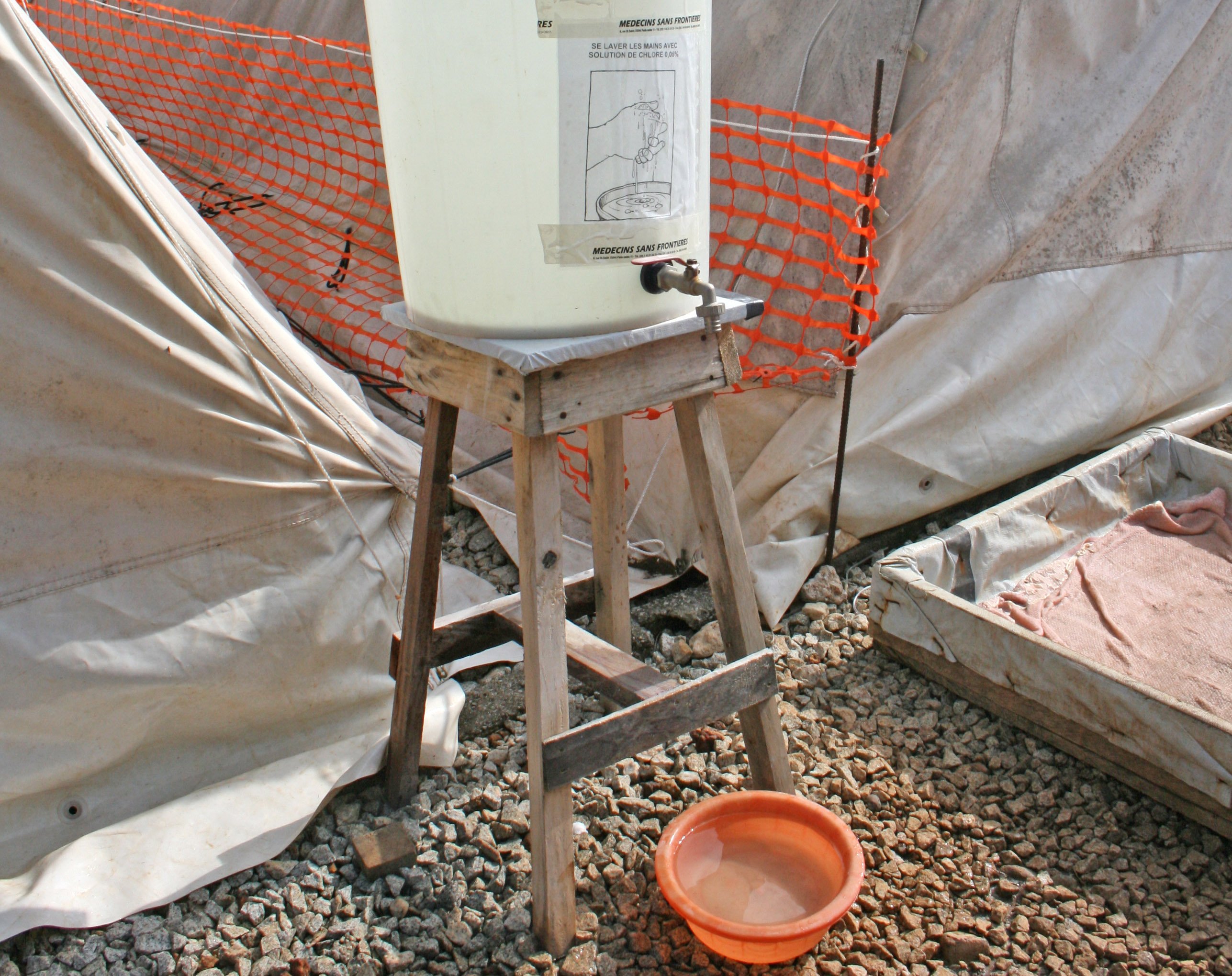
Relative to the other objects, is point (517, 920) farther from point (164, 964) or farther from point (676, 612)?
point (676, 612)

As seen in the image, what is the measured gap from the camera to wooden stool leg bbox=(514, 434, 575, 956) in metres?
1.92

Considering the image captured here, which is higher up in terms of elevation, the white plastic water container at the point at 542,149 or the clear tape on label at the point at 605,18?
the clear tape on label at the point at 605,18

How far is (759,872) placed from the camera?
83.5 inches

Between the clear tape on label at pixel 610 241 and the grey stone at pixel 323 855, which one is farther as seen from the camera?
the grey stone at pixel 323 855

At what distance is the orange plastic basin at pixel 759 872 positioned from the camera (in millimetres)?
1899

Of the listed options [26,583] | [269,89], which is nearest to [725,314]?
[26,583]

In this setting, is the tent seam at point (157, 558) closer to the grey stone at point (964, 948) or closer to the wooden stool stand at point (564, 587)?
the wooden stool stand at point (564, 587)

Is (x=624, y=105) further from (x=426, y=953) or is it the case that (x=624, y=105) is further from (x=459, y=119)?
(x=426, y=953)

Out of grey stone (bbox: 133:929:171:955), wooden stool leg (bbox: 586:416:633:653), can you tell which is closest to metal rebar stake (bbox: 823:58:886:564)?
wooden stool leg (bbox: 586:416:633:653)

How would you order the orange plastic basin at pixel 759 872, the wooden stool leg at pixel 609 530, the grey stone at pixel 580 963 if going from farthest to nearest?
the wooden stool leg at pixel 609 530, the grey stone at pixel 580 963, the orange plastic basin at pixel 759 872

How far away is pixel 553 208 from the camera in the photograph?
168 centimetres

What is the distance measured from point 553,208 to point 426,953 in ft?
4.86

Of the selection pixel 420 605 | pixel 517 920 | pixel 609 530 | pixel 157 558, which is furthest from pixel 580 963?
pixel 157 558

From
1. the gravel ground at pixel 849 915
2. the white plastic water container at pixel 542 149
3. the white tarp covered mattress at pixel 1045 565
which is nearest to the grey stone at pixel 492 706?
the gravel ground at pixel 849 915
